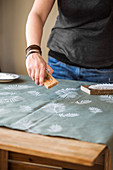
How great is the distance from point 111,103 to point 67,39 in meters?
0.55

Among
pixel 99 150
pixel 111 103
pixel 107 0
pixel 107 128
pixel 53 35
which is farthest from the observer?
pixel 53 35

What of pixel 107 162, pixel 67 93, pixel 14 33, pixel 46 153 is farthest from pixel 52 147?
pixel 14 33

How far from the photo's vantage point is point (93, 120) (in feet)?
2.81

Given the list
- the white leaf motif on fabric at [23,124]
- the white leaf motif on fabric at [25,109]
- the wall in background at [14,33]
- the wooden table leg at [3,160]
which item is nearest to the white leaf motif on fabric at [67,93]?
the white leaf motif on fabric at [25,109]

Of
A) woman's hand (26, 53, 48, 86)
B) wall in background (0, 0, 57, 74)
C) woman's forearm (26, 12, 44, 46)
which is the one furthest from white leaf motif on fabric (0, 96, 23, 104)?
wall in background (0, 0, 57, 74)

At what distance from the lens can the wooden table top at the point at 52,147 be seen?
616 mm

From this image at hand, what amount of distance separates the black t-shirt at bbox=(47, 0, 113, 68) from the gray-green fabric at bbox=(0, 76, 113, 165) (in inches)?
8.3

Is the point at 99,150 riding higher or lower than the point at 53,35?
lower

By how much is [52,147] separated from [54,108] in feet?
1.09

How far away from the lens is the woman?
145 centimetres

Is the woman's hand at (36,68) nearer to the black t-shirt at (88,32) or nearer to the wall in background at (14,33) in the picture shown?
the black t-shirt at (88,32)

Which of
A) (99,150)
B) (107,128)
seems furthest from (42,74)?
(99,150)

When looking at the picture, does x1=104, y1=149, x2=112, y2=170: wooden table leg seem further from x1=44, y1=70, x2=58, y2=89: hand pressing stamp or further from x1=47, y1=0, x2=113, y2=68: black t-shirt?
x1=47, y1=0, x2=113, y2=68: black t-shirt

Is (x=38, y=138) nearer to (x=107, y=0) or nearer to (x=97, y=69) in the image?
(x=97, y=69)
